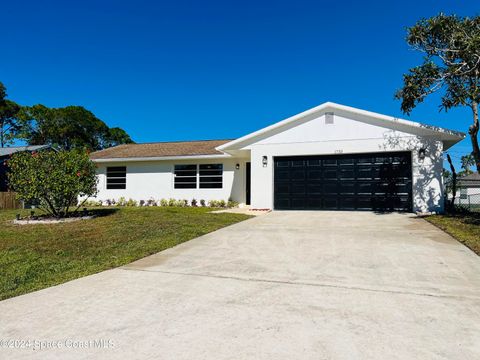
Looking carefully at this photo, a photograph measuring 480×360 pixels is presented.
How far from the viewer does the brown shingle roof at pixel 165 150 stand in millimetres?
18188

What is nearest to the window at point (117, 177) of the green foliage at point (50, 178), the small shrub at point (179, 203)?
the small shrub at point (179, 203)

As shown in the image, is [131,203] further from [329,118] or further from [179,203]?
[329,118]

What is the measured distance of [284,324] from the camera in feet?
10.3

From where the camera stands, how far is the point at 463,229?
324 inches

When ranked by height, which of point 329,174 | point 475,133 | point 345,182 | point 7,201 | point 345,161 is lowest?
point 7,201

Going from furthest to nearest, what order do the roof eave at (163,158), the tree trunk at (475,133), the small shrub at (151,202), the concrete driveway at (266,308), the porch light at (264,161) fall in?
the small shrub at (151,202) < the roof eave at (163,158) < the porch light at (264,161) < the tree trunk at (475,133) < the concrete driveway at (266,308)

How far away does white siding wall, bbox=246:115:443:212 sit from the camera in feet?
40.8

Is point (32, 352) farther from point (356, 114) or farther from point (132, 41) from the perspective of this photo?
point (132, 41)

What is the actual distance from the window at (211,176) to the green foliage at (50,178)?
7.15m

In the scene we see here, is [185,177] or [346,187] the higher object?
[185,177]

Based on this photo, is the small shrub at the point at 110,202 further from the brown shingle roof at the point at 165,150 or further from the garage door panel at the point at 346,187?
the garage door panel at the point at 346,187

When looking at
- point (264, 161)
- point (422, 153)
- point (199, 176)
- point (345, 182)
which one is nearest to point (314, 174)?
point (345, 182)

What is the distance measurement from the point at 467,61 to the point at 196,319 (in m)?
12.2

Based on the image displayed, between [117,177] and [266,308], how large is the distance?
17900mm
